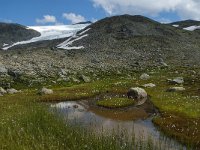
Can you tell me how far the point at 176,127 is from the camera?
3133cm

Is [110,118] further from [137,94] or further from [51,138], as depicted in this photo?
[51,138]

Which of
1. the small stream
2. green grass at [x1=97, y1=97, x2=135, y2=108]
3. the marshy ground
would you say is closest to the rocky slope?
the marshy ground

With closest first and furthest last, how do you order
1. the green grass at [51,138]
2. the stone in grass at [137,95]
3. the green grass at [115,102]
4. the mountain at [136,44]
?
the green grass at [51,138], the green grass at [115,102], the stone in grass at [137,95], the mountain at [136,44]

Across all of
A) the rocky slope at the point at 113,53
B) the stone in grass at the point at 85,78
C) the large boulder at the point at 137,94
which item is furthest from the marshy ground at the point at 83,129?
the rocky slope at the point at 113,53

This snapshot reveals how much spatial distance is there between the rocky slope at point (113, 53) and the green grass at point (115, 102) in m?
29.1

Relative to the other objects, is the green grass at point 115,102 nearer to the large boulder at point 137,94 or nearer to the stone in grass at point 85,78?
the large boulder at point 137,94

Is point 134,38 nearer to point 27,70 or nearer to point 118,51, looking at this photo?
point 118,51

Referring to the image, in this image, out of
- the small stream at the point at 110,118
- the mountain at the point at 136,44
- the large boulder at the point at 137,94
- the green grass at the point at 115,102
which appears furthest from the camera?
the mountain at the point at 136,44

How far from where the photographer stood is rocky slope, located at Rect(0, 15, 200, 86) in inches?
3078

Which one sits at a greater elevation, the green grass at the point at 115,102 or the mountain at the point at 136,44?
the mountain at the point at 136,44

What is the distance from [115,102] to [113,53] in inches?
2499

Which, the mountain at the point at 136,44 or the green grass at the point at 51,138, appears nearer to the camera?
the green grass at the point at 51,138

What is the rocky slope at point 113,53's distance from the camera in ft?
257

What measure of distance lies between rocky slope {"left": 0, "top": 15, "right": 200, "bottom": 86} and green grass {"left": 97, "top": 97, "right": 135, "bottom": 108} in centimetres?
2911
